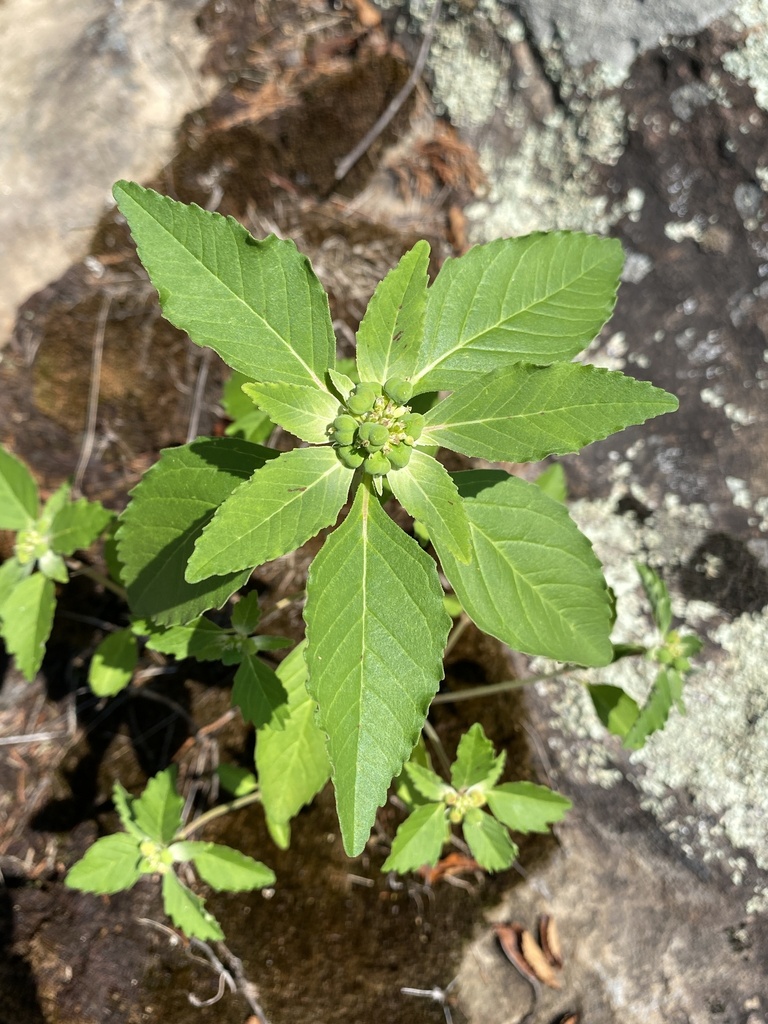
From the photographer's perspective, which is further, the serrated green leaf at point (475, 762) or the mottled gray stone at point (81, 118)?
the mottled gray stone at point (81, 118)

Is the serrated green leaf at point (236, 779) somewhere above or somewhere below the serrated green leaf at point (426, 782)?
below

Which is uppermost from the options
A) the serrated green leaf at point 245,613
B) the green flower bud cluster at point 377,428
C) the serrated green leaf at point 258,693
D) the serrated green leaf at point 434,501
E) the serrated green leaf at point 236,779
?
the green flower bud cluster at point 377,428

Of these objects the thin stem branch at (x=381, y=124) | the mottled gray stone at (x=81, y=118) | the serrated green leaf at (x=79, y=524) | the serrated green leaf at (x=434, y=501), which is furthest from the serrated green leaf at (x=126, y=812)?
the thin stem branch at (x=381, y=124)

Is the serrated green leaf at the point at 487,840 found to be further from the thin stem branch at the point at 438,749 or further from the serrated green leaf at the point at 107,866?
the serrated green leaf at the point at 107,866

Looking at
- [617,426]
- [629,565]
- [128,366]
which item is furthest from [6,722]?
[617,426]

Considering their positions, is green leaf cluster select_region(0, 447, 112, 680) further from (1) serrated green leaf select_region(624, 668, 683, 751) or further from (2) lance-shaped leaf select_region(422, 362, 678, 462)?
(1) serrated green leaf select_region(624, 668, 683, 751)
